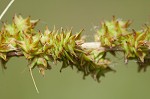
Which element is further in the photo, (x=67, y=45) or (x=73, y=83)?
(x=73, y=83)

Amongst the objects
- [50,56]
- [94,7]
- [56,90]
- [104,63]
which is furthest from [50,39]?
[94,7]

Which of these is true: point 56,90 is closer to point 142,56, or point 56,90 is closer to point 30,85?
point 30,85

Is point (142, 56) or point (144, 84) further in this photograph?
point (144, 84)

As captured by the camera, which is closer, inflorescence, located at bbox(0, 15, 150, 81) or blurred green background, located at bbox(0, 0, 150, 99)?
inflorescence, located at bbox(0, 15, 150, 81)

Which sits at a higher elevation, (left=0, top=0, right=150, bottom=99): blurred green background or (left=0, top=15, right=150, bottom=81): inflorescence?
(left=0, top=15, right=150, bottom=81): inflorescence

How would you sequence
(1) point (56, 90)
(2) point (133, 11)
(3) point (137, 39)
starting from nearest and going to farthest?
1. (3) point (137, 39)
2. (1) point (56, 90)
3. (2) point (133, 11)

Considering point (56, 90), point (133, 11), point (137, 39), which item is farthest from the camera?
point (133, 11)

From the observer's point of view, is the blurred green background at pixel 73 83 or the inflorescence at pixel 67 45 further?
the blurred green background at pixel 73 83

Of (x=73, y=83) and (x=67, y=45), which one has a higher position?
(x=67, y=45)

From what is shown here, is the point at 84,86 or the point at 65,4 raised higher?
the point at 65,4

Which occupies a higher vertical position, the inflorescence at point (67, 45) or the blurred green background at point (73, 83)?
the inflorescence at point (67, 45)

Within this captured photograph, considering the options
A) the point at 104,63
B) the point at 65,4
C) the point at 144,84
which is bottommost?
the point at 144,84
